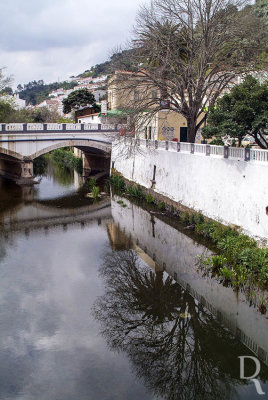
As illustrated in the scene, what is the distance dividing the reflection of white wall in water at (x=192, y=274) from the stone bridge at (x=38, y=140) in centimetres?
974

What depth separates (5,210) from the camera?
2186 cm

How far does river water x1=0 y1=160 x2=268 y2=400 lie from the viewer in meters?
7.54

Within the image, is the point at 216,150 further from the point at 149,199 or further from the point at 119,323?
the point at 119,323

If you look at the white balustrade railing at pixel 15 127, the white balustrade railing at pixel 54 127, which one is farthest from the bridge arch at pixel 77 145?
the white balustrade railing at pixel 15 127

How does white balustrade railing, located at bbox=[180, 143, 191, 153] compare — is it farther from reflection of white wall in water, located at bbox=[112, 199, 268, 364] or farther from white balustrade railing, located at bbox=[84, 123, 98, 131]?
white balustrade railing, located at bbox=[84, 123, 98, 131]

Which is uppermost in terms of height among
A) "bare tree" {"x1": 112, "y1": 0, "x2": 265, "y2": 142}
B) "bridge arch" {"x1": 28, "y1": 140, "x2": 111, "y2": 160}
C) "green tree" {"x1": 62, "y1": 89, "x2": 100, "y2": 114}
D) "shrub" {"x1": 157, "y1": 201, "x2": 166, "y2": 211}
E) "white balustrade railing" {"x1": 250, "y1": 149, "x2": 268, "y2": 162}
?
"green tree" {"x1": 62, "y1": 89, "x2": 100, "y2": 114}

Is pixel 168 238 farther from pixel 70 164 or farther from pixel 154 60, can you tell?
pixel 70 164

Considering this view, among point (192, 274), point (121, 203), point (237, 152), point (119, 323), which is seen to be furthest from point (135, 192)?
point (119, 323)

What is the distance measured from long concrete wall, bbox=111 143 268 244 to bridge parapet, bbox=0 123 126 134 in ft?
22.6

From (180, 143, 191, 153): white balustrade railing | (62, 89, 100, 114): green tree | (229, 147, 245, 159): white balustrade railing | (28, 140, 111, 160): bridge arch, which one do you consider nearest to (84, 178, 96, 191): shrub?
(28, 140, 111, 160): bridge arch

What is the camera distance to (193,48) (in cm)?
1869

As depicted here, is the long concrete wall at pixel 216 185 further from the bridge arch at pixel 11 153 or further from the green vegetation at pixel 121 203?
the bridge arch at pixel 11 153

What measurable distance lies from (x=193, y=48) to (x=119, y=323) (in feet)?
44.8

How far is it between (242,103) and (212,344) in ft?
27.1
